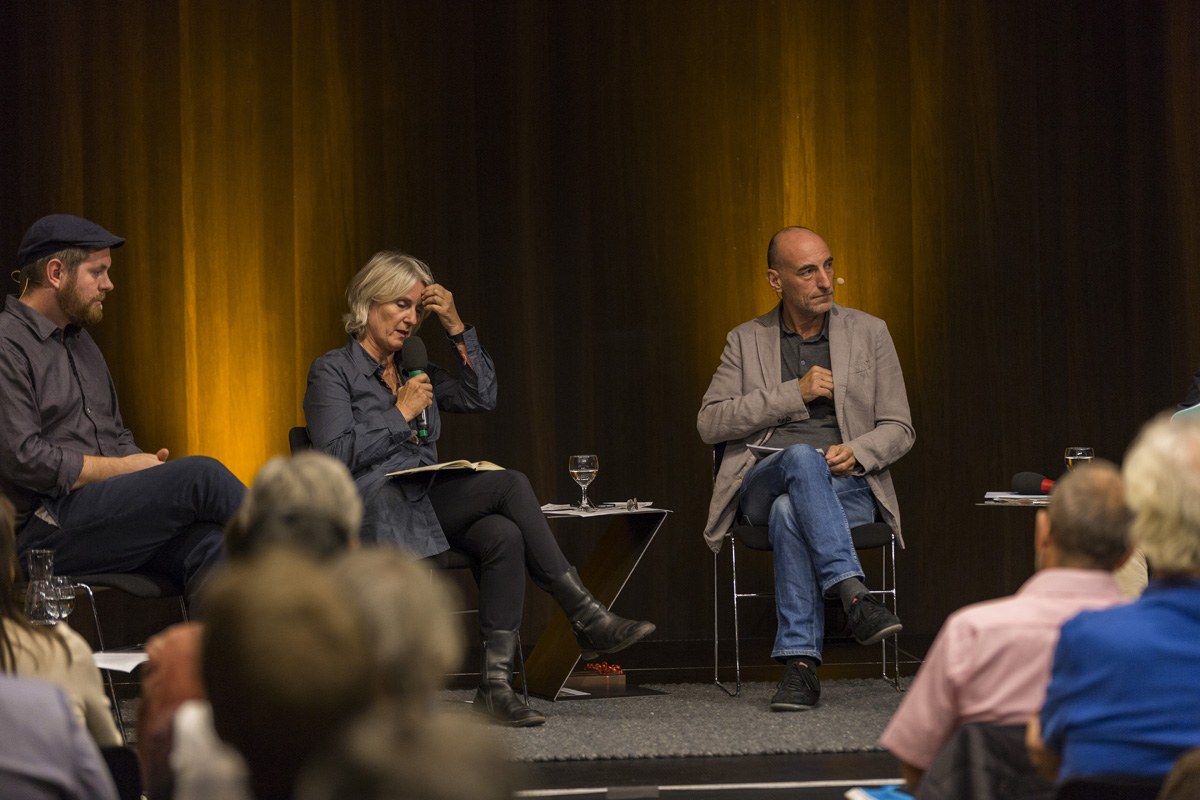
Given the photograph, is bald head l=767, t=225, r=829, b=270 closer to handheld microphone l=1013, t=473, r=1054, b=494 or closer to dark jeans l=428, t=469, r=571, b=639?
handheld microphone l=1013, t=473, r=1054, b=494

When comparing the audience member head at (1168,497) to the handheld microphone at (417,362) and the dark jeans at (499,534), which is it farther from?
the handheld microphone at (417,362)

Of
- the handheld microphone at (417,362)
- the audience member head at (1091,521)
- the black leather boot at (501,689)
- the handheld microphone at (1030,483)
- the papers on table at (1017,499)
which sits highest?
the handheld microphone at (417,362)

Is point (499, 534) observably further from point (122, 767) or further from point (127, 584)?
point (122, 767)

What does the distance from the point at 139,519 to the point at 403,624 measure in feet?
9.50

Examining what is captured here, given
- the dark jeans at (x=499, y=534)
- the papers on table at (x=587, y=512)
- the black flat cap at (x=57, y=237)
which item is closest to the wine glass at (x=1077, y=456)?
the papers on table at (x=587, y=512)

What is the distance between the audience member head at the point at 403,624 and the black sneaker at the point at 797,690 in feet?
9.96

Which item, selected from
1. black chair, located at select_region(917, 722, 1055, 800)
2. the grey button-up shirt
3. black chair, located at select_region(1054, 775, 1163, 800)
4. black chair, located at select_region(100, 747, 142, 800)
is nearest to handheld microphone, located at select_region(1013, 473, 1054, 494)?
black chair, located at select_region(917, 722, 1055, 800)

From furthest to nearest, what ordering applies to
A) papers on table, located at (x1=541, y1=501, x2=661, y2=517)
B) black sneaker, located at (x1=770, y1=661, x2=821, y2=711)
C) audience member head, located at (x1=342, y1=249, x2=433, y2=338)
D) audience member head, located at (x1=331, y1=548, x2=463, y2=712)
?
audience member head, located at (x1=342, y1=249, x2=433, y2=338) → papers on table, located at (x1=541, y1=501, x2=661, y2=517) → black sneaker, located at (x1=770, y1=661, x2=821, y2=711) → audience member head, located at (x1=331, y1=548, x2=463, y2=712)

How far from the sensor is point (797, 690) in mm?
4012

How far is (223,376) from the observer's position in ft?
18.5

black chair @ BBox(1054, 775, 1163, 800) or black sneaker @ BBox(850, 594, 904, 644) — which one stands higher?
black chair @ BBox(1054, 775, 1163, 800)

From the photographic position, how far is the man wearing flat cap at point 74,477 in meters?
3.72

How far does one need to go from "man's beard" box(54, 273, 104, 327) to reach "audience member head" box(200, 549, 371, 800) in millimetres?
3256

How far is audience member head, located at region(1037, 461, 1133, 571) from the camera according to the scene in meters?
1.86
